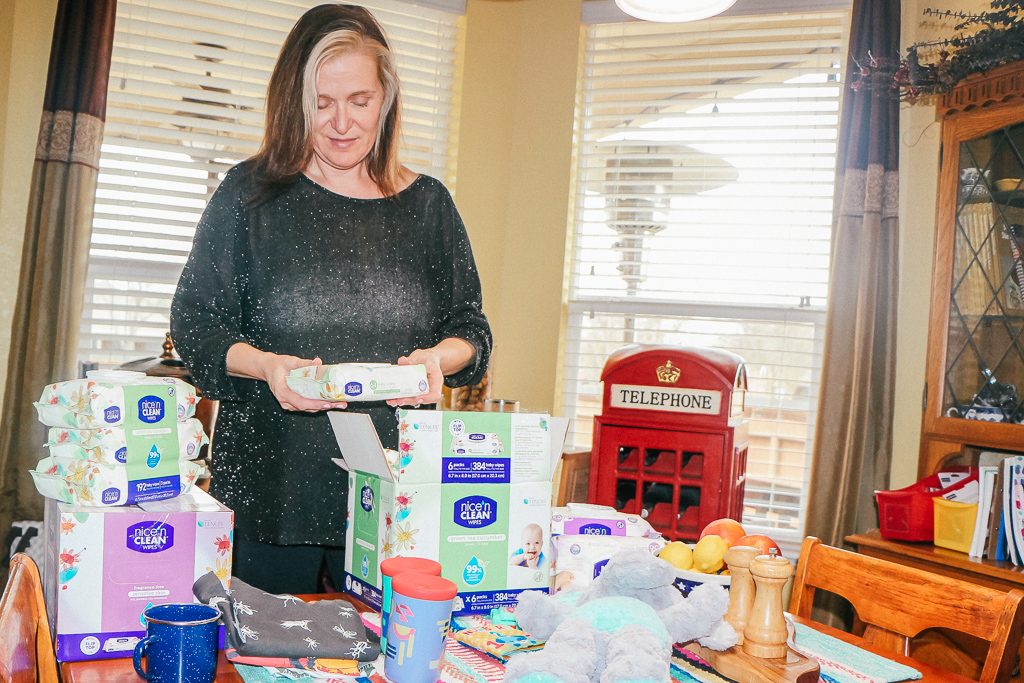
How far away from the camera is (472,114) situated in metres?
3.41

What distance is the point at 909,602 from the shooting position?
1.40 metres

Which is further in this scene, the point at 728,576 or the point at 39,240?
the point at 39,240

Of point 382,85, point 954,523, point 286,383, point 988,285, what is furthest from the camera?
point 988,285

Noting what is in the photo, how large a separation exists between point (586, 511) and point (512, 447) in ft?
0.77

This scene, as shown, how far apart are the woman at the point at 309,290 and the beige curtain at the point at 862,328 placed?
165cm

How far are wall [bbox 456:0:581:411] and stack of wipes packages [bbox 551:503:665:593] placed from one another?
78.3 inches

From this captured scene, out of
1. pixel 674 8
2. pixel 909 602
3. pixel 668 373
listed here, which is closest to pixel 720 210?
pixel 668 373

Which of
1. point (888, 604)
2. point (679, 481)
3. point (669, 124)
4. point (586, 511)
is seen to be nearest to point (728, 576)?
point (586, 511)

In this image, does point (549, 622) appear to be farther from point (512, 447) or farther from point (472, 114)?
point (472, 114)

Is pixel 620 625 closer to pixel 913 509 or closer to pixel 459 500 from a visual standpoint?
pixel 459 500

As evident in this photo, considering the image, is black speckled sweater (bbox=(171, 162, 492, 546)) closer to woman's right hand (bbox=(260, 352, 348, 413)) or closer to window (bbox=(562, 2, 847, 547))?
woman's right hand (bbox=(260, 352, 348, 413))

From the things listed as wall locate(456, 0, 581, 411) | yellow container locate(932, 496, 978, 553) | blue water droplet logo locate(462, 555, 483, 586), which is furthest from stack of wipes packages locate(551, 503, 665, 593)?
wall locate(456, 0, 581, 411)

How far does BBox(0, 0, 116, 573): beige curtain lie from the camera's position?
2725mm

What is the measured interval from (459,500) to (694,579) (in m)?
0.36
